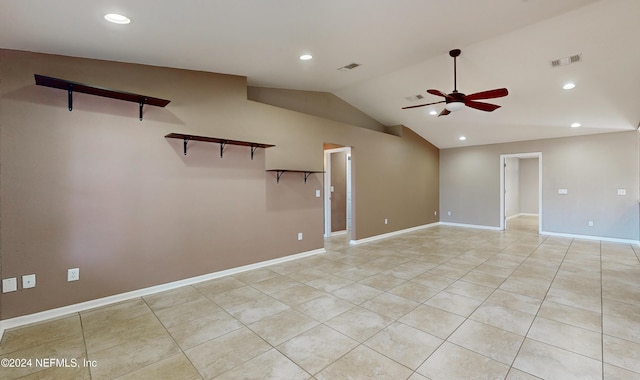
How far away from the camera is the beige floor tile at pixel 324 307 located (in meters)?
2.90

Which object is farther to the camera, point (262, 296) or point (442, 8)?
point (262, 296)

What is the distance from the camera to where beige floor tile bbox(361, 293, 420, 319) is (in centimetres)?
295

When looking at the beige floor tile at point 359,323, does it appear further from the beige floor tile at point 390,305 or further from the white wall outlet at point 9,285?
the white wall outlet at point 9,285

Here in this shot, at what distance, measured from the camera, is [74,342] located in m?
2.43

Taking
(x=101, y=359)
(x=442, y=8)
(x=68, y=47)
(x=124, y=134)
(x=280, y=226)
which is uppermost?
(x=442, y=8)

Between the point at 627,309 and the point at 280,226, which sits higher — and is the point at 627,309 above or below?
below

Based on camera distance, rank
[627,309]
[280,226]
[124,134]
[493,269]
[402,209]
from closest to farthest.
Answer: [627,309]
[124,134]
[493,269]
[280,226]
[402,209]

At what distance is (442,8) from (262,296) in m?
3.69

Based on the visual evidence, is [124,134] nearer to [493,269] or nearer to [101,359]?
[101,359]

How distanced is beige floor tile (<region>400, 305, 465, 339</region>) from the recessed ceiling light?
372 centimetres

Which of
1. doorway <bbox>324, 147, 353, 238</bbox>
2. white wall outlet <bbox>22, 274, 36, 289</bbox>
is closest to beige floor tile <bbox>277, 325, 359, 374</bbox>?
white wall outlet <bbox>22, 274, 36, 289</bbox>

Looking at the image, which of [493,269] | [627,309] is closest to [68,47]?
[493,269]

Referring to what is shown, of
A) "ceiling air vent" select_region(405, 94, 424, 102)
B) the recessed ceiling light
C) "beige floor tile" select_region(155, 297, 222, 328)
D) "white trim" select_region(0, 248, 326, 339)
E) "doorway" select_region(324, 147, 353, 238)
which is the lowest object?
"beige floor tile" select_region(155, 297, 222, 328)

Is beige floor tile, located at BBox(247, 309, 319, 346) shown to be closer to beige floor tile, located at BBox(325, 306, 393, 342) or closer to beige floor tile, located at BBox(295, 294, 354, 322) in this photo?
beige floor tile, located at BBox(295, 294, 354, 322)
